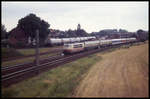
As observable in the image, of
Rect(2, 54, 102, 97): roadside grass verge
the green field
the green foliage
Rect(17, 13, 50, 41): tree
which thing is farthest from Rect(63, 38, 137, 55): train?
Rect(17, 13, 50, 41): tree

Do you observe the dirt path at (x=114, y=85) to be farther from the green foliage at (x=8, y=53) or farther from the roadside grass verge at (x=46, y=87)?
the green foliage at (x=8, y=53)

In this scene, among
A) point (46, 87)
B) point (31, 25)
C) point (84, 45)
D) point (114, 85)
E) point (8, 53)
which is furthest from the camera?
point (31, 25)

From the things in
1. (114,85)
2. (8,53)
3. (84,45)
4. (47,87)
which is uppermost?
(84,45)

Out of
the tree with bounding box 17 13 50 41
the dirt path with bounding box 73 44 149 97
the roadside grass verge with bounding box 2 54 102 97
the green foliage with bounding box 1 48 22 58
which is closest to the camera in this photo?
the roadside grass verge with bounding box 2 54 102 97

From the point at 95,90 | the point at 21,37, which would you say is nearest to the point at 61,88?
the point at 95,90

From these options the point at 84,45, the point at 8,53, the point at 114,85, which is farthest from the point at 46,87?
the point at 84,45

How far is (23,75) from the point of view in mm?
19578

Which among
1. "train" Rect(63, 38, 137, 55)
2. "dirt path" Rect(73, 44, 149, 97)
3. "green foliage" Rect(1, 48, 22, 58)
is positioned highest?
"train" Rect(63, 38, 137, 55)

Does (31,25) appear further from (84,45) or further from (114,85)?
(114,85)

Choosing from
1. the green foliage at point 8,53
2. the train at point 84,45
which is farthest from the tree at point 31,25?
the green foliage at point 8,53

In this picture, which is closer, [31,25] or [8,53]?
[8,53]

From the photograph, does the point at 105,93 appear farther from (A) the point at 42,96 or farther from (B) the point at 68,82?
(A) the point at 42,96

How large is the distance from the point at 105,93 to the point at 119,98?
4.52 feet

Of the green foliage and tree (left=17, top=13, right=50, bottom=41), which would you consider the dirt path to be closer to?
the green foliage
